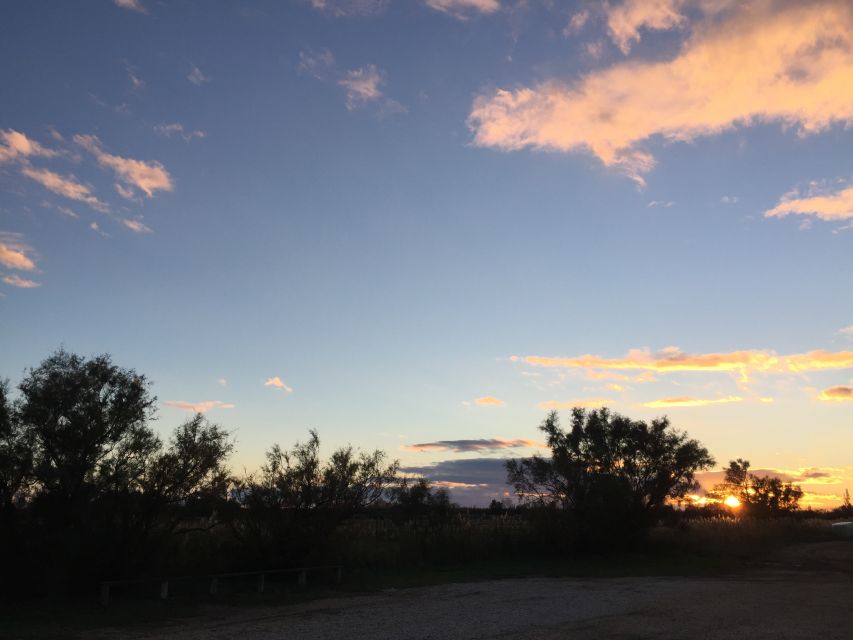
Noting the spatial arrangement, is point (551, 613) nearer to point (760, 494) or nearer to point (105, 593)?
point (105, 593)

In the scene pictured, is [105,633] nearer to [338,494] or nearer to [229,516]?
[229,516]

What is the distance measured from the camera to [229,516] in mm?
23219

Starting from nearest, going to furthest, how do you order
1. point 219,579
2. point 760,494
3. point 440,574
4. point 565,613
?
point 565,613 < point 219,579 < point 440,574 < point 760,494

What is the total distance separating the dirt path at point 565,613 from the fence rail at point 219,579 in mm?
1945

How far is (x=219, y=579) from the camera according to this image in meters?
22.1

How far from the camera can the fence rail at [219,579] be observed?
1753cm

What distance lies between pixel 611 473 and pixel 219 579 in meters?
18.8

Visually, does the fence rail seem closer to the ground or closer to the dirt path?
the ground

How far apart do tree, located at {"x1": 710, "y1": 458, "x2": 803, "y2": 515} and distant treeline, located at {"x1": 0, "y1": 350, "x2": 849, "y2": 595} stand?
1354 inches

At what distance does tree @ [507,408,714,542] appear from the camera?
32.1 meters

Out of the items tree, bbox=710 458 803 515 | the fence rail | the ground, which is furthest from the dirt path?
tree, bbox=710 458 803 515

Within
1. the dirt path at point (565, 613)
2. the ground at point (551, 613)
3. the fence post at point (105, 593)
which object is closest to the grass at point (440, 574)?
the fence post at point (105, 593)

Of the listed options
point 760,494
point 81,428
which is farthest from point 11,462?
point 760,494

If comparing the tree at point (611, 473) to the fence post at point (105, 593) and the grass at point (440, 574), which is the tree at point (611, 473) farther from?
the fence post at point (105, 593)
